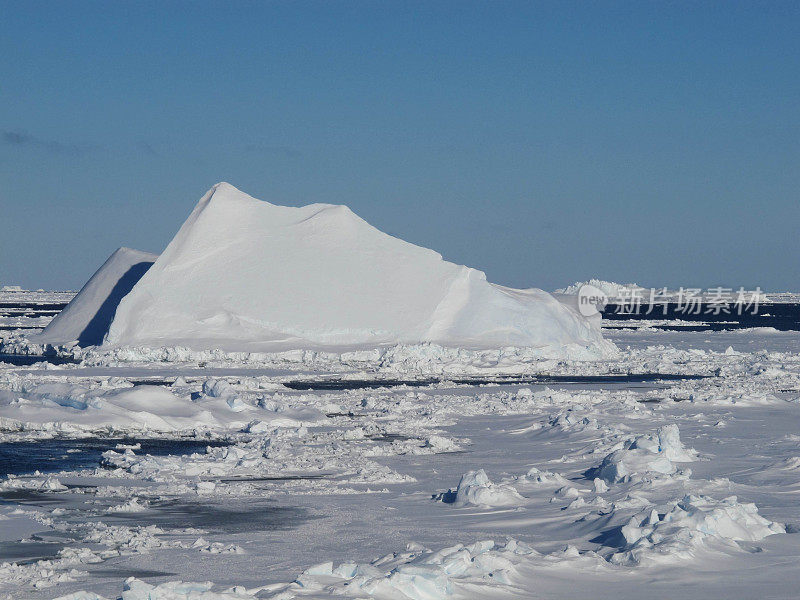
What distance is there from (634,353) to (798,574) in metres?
28.3

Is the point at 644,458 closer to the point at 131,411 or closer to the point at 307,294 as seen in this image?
the point at 131,411

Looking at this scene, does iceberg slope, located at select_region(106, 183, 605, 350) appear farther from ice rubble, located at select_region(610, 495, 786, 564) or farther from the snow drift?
ice rubble, located at select_region(610, 495, 786, 564)

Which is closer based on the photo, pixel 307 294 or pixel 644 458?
pixel 644 458

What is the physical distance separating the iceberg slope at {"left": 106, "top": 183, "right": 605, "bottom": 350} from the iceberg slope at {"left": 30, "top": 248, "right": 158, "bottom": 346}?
2.91m

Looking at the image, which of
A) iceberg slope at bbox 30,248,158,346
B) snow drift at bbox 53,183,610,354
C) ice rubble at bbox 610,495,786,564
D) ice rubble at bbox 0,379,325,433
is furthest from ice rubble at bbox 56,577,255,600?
iceberg slope at bbox 30,248,158,346

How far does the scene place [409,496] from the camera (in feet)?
39.0

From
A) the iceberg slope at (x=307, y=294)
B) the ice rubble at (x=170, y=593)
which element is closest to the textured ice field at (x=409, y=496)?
the ice rubble at (x=170, y=593)

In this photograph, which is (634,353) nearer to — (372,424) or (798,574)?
(372,424)

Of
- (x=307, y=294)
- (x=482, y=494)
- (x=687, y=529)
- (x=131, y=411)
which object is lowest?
(x=131, y=411)

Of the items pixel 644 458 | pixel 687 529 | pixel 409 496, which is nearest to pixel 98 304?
pixel 409 496

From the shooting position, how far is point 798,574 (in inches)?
316

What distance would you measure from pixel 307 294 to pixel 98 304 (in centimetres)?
808

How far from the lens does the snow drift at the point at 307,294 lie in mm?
32781

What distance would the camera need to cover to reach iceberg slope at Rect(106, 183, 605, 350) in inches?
1292
